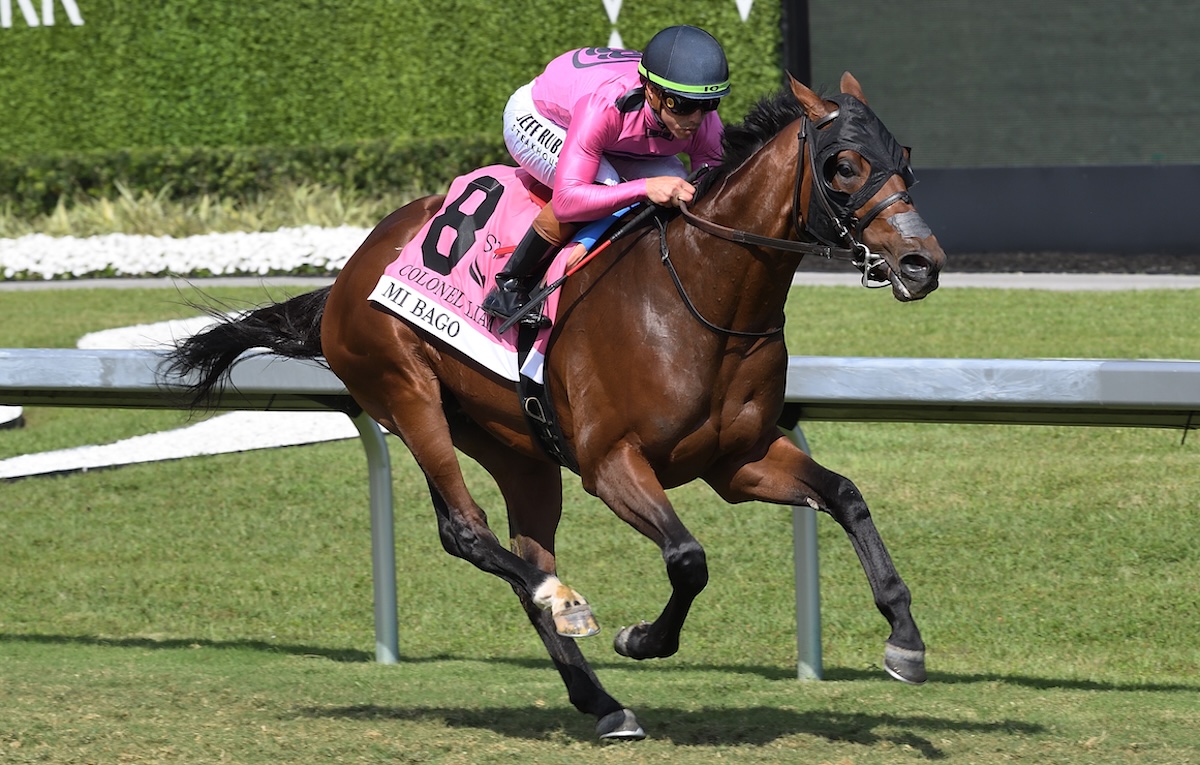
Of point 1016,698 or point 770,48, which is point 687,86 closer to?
point 1016,698

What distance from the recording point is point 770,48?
15164 mm

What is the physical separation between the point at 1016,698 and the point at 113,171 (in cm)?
1271

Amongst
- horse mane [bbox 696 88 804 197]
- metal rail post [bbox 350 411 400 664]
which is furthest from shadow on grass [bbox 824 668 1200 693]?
horse mane [bbox 696 88 804 197]

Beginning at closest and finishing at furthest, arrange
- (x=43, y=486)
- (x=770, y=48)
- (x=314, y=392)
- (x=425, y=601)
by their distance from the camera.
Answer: (x=314, y=392) → (x=425, y=601) → (x=43, y=486) → (x=770, y=48)

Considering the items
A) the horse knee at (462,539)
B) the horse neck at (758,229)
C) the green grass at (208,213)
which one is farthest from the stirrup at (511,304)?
the green grass at (208,213)

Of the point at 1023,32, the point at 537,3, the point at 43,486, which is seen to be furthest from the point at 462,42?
the point at 43,486

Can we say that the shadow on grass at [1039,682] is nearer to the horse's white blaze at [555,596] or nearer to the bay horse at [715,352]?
the bay horse at [715,352]

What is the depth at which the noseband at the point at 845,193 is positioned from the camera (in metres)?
3.93

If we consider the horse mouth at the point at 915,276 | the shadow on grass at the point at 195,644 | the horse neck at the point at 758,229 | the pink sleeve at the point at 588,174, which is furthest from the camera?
the shadow on grass at the point at 195,644

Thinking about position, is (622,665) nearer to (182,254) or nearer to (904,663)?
(904,663)

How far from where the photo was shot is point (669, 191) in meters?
4.41

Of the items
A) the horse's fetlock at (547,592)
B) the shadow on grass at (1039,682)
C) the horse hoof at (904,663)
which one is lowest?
the shadow on grass at (1039,682)

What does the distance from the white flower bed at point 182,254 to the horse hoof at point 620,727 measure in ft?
31.7

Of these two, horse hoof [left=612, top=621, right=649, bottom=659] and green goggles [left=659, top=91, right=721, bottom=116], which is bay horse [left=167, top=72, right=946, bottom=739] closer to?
horse hoof [left=612, top=621, right=649, bottom=659]
